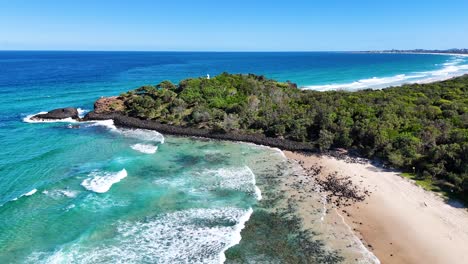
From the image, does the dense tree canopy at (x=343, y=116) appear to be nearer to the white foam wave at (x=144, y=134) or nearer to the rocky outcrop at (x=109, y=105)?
the rocky outcrop at (x=109, y=105)

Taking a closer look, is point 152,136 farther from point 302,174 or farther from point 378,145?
point 378,145

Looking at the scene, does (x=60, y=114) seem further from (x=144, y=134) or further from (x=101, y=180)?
(x=101, y=180)

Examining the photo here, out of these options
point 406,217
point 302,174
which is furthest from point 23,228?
point 406,217

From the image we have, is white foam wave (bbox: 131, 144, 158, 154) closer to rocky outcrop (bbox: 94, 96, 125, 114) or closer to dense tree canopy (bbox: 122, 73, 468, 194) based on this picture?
dense tree canopy (bbox: 122, 73, 468, 194)

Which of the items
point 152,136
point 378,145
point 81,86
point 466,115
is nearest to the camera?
point 378,145

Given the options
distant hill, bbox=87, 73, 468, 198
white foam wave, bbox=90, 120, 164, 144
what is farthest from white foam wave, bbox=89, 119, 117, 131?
distant hill, bbox=87, 73, 468, 198

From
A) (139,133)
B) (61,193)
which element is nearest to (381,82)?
(139,133)

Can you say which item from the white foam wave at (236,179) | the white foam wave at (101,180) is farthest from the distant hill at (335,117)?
the white foam wave at (101,180)

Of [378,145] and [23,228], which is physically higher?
[378,145]
